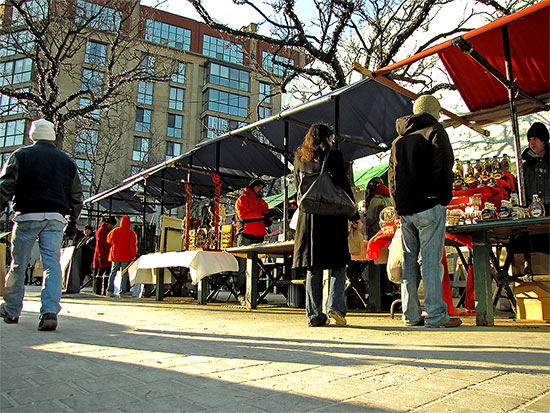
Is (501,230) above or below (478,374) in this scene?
above

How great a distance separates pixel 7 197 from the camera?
434 cm

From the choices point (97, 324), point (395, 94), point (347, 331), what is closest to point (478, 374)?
point (347, 331)

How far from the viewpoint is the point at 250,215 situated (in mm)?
8344

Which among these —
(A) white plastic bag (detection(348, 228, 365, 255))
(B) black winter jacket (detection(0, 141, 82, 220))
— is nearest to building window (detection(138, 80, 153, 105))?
(B) black winter jacket (detection(0, 141, 82, 220))

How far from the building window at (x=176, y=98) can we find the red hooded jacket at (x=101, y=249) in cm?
3235

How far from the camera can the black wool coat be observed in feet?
14.5

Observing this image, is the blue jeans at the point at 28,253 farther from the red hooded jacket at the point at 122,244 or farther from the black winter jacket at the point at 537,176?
the red hooded jacket at the point at 122,244

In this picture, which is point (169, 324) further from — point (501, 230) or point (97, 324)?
point (501, 230)

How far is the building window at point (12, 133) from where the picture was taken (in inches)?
1396

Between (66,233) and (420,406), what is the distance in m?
4.35

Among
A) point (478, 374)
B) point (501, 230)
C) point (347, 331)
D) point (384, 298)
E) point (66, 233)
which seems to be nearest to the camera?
point (478, 374)

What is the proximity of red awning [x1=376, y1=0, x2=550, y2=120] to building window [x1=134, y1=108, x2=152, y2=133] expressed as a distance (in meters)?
36.7

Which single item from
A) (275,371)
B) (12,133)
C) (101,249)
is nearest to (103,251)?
(101,249)

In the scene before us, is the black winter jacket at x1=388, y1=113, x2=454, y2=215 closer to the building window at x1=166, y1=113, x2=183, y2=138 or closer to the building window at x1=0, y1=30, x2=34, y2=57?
the building window at x1=0, y1=30, x2=34, y2=57
